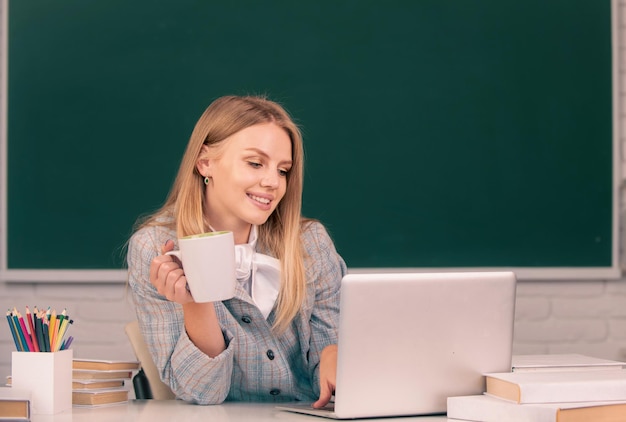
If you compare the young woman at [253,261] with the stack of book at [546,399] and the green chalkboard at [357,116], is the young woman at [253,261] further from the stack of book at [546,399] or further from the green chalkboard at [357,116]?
the green chalkboard at [357,116]

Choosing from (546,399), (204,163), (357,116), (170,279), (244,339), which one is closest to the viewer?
(546,399)

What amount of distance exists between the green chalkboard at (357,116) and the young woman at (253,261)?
81cm

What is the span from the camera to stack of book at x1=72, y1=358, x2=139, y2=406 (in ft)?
4.71

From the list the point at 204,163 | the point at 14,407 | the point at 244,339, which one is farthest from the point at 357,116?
the point at 14,407

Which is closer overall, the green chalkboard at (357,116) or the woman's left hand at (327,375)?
the woman's left hand at (327,375)

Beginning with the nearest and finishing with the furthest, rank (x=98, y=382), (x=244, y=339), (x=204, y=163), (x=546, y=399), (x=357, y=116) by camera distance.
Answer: (x=546, y=399), (x=98, y=382), (x=244, y=339), (x=204, y=163), (x=357, y=116)

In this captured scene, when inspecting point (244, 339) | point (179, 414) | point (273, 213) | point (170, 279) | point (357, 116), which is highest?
point (357, 116)

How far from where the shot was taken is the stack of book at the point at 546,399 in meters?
1.11

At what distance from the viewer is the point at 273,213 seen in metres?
1.88

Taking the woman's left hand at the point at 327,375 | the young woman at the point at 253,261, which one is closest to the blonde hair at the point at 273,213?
the young woman at the point at 253,261

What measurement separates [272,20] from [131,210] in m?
0.76

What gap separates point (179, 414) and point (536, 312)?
162 cm

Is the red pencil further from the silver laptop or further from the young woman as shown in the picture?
the silver laptop

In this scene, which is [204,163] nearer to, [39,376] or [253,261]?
[253,261]
